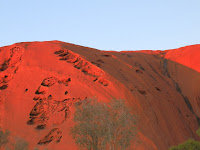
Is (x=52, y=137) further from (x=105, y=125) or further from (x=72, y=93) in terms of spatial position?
(x=105, y=125)

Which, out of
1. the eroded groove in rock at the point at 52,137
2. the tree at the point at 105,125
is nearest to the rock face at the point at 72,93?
the eroded groove in rock at the point at 52,137

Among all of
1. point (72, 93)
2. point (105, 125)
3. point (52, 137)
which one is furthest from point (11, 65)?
point (105, 125)

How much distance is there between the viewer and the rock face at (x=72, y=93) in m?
37.8

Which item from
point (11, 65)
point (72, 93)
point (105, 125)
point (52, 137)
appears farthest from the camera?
point (11, 65)

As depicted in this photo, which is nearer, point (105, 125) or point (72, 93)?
point (105, 125)

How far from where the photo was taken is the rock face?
3778 cm

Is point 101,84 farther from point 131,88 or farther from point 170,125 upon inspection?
point 170,125

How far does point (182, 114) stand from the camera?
147 feet

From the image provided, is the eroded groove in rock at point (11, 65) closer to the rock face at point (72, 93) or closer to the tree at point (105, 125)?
the rock face at point (72, 93)

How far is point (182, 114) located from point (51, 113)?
57.7 ft

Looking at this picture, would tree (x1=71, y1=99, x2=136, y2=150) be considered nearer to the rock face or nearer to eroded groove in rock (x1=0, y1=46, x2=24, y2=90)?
the rock face

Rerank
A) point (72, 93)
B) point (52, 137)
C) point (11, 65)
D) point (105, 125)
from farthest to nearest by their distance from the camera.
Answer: point (11, 65)
point (72, 93)
point (52, 137)
point (105, 125)

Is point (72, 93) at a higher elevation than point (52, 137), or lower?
higher

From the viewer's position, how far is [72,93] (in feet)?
131
